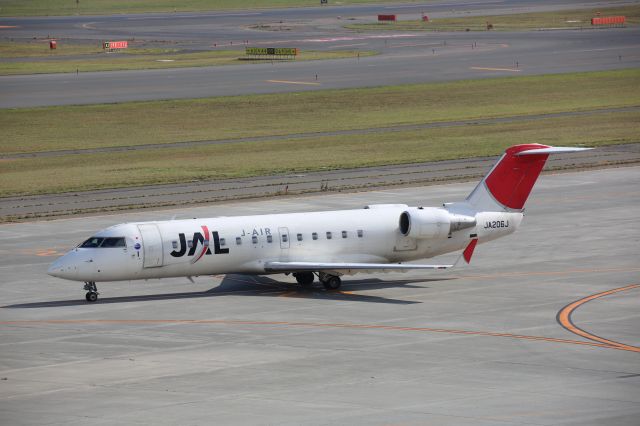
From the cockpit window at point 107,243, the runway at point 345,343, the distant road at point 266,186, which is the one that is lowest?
the runway at point 345,343

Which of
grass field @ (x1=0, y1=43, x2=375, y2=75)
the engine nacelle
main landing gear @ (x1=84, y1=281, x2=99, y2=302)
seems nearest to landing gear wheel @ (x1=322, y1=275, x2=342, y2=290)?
the engine nacelle

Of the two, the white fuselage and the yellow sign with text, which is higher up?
the yellow sign with text

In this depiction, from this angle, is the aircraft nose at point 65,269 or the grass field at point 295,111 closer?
the aircraft nose at point 65,269

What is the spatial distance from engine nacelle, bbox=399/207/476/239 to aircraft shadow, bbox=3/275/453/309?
2141mm

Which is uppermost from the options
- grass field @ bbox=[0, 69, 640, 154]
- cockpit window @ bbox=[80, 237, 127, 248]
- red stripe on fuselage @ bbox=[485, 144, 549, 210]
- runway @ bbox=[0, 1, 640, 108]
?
runway @ bbox=[0, 1, 640, 108]

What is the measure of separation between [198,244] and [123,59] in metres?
102

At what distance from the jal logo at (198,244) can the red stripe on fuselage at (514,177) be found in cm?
1198

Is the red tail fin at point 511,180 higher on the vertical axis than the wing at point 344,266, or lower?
higher

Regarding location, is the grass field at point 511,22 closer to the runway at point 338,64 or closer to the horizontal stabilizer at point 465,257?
the runway at point 338,64

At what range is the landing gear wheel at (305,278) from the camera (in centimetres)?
4900

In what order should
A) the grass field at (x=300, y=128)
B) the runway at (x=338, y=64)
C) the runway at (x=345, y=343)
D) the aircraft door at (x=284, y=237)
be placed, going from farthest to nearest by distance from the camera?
the runway at (x=338, y=64)
the grass field at (x=300, y=128)
the aircraft door at (x=284, y=237)
the runway at (x=345, y=343)

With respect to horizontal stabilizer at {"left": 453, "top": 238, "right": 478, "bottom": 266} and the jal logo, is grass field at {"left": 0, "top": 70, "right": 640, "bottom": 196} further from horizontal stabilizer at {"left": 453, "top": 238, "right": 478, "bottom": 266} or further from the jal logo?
horizontal stabilizer at {"left": 453, "top": 238, "right": 478, "bottom": 266}

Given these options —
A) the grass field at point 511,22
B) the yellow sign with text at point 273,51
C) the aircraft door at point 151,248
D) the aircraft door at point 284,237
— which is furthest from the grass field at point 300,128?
the grass field at point 511,22

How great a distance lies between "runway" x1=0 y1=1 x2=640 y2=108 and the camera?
115938 mm
